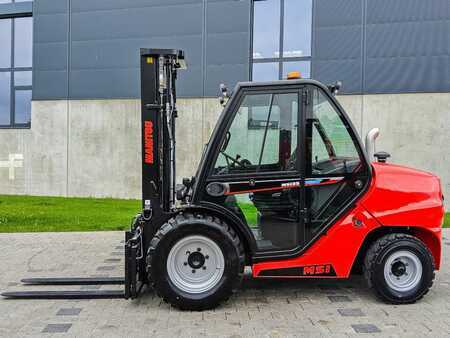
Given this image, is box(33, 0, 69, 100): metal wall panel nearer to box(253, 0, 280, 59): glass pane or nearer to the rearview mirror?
box(253, 0, 280, 59): glass pane

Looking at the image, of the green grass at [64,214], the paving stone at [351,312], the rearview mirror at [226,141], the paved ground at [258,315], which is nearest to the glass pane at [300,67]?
the green grass at [64,214]

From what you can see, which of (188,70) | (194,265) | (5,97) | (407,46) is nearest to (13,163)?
(5,97)

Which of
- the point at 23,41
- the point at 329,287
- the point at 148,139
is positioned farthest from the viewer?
the point at 23,41

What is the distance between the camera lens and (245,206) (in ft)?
15.6

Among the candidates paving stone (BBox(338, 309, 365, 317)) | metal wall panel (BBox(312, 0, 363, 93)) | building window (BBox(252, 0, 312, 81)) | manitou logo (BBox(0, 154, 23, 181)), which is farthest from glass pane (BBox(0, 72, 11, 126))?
paving stone (BBox(338, 309, 365, 317))

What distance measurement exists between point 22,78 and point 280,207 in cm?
1799

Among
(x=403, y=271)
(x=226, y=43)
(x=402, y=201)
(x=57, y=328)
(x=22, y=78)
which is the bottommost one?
(x=57, y=328)

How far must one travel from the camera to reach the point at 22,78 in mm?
19547

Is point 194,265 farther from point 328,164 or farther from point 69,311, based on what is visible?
point 328,164

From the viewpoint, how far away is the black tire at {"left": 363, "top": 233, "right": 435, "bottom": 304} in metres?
4.81

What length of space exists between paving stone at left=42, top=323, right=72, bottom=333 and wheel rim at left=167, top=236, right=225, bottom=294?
1.09 metres

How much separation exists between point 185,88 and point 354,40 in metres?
6.26

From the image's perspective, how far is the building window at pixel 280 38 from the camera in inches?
631

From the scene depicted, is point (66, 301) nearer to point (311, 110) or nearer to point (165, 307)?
point (165, 307)
